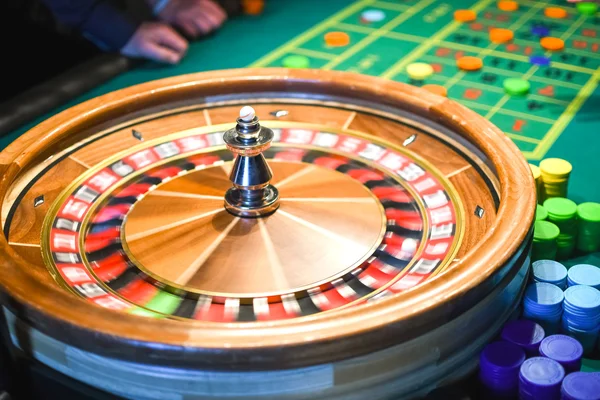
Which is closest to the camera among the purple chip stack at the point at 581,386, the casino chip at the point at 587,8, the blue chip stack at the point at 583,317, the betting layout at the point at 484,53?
the purple chip stack at the point at 581,386

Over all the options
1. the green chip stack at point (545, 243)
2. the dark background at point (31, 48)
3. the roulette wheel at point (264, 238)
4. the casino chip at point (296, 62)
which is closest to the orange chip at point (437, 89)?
the roulette wheel at point (264, 238)

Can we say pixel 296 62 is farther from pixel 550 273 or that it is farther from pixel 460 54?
pixel 550 273

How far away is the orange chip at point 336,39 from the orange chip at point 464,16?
1.84ft

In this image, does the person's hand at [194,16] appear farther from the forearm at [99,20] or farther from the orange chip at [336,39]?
the orange chip at [336,39]

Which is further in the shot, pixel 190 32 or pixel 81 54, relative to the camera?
pixel 81 54

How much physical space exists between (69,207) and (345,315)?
978 millimetres

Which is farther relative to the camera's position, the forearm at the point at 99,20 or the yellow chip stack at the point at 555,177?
the forearm at the point at 99,20

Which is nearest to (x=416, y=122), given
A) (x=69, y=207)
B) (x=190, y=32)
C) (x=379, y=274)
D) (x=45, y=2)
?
(x=379, y=274)

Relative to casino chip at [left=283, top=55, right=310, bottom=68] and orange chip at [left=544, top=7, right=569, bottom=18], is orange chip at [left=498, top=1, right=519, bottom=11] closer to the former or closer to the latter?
orange chip at [left=544, top=7, right=569, bottom=18]

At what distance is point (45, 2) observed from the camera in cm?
387

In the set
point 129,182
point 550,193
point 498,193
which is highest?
point 129,182

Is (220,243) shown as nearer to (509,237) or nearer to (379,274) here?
(379,274)

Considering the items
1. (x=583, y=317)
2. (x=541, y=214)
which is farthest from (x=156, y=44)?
(x=583, y=317)

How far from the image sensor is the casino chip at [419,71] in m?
3.36
